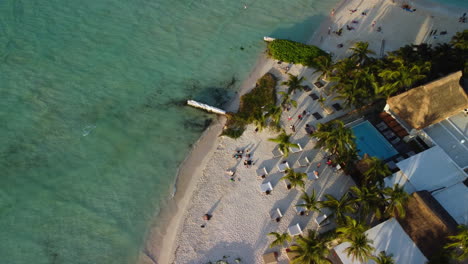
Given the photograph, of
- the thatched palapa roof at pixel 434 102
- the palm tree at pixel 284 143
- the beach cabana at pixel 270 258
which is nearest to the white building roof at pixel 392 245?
the beach cabana at pixel 270 258

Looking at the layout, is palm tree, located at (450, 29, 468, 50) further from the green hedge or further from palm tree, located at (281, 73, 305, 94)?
palm tree, located at (281, 73, 305, 94)

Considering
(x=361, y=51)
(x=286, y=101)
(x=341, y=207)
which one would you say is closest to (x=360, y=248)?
(x=341, y=207)

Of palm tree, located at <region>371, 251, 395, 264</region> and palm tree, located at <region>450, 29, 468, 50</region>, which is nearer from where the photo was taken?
palm tree, located at <region>371, 251, 395, 264</region>

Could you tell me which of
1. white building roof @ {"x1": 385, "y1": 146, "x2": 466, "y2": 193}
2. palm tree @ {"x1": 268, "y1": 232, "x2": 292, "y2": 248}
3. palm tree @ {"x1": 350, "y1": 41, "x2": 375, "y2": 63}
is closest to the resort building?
white building roof @ {"x1": 385, "y1": 146, "x2": 466, "y2": 193}

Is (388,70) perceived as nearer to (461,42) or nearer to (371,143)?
(371,143)

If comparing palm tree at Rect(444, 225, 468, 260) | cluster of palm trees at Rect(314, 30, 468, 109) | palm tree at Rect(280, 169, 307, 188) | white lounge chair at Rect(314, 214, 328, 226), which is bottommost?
palm tree at Rect(444, 225, 468, 260)

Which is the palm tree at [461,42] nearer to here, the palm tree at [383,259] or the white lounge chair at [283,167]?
the white lounge chair at [283,167]
